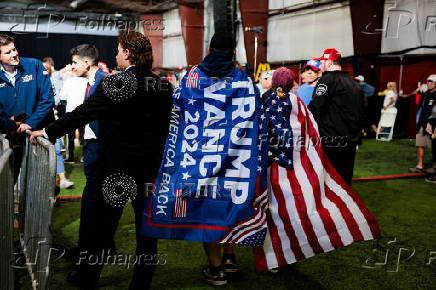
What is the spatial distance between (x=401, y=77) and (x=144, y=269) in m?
11.5

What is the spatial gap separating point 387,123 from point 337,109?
355 inches

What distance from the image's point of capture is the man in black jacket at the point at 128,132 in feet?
7.60

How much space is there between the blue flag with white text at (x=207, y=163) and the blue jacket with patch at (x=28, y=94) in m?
1.72

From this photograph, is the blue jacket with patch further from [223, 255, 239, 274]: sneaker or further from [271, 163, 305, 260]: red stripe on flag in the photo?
[271, 163, 305, 260]: red stripe on flag

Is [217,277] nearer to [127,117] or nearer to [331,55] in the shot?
[127,117]

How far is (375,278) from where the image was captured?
3.06 m

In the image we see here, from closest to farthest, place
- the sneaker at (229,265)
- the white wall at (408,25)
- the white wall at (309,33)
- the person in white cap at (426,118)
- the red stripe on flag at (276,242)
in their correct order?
the red stripe on flag at (276,242), the sneaker at (229,265), the person in white cap at (426,118), the white wall at (408,25), the white wall at (309,33)

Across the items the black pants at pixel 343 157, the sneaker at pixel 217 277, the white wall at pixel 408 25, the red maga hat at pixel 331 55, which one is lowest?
the sneaker at pixel 217 277

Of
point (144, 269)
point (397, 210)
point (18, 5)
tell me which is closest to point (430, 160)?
point (397, 210)

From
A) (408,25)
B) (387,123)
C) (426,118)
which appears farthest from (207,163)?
(387,123)

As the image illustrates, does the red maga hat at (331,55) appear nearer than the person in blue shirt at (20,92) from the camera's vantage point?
No

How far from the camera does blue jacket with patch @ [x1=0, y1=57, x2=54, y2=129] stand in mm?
3453

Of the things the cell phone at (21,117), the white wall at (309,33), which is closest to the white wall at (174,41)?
the white wall at (309,33)

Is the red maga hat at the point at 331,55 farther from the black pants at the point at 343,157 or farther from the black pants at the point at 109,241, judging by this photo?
the black pants at the point at 109,241
